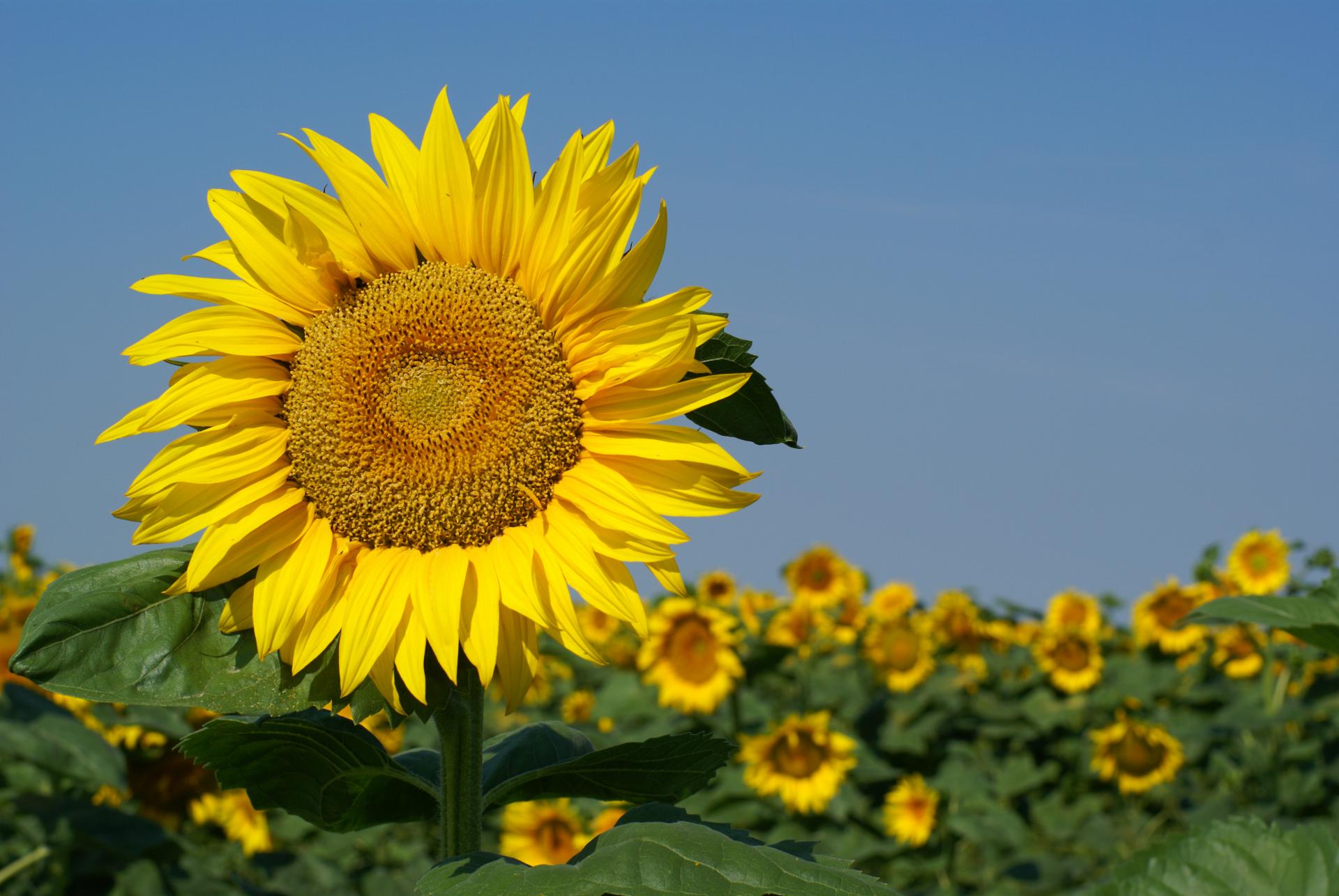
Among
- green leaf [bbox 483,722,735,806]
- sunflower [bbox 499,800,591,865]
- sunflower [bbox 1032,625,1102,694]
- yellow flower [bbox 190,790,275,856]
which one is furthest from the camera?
sunflower [bbox 1032,625,1102,694]

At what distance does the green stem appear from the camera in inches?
80.7

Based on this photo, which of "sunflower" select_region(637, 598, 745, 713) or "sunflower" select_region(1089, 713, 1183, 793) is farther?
"sunflower" select_region(1089, 713, 1183, 793)

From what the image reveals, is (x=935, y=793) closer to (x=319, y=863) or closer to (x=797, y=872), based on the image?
(x=319, y=863)

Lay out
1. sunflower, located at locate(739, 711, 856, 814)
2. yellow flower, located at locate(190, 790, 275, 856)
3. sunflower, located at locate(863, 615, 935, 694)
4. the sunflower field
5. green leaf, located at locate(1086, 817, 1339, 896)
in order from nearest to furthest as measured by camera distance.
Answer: green leaf, located at locate(1086, 817, 1339, 896), the sunflower field, yellow flower, located at locate(190, 790, 275, 856), sunflower, located at locate(739, 711, 856, 814), sunflower, located at locate(863, 615, 935, 694)

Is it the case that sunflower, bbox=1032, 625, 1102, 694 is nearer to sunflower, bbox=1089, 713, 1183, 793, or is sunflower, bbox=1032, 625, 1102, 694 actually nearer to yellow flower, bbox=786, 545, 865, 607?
sunflower, bbox=1089, 713, 1183, 793

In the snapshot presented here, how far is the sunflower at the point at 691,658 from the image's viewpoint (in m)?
7.05

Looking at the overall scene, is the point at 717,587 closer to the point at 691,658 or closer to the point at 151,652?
the point at 691,658

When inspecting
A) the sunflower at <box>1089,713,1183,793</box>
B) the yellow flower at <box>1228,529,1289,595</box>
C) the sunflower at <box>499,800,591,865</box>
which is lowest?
the sunflower at <box>499,800,591,865</box>

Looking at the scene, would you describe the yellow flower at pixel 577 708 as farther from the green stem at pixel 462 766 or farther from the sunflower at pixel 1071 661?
the green stem at pixel 462 766

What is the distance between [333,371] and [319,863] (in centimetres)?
475

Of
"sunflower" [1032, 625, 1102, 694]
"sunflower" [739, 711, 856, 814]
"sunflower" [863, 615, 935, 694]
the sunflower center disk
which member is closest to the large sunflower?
the sunflower center disk

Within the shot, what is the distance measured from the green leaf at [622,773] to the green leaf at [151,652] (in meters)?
0.36

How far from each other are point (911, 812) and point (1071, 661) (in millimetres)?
2373

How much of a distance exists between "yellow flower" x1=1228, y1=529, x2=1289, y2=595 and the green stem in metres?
8.05
